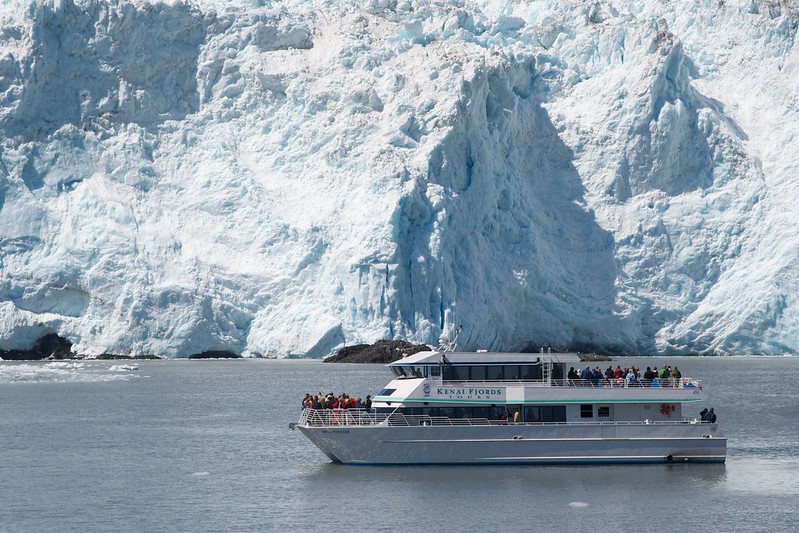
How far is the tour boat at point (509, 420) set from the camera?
105 ft

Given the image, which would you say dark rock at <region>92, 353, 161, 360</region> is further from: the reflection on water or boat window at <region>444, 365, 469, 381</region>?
the reflection on water

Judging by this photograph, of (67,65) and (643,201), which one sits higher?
(67,65)

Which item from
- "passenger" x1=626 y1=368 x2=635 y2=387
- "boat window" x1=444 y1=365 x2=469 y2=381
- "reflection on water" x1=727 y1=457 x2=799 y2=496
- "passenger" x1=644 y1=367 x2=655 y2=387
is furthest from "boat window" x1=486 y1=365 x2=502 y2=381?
"reflection on water" x1=727 y1=457 x2=799 y2=496

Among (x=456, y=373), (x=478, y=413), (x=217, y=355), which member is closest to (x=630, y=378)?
(x=478, y=413)

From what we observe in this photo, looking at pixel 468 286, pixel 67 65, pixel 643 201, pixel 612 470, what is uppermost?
pixel 67 65

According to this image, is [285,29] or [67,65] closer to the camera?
[67,65]

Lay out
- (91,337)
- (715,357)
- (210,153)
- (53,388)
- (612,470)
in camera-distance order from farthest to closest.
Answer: (715,357) < (210,153) < (91,337) < (53,388) < (612,470)

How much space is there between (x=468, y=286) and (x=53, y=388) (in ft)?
81.3

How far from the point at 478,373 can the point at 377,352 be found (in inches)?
1400

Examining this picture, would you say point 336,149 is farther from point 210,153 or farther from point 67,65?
point 67,65

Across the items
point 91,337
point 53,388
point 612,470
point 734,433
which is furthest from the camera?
point 91,337

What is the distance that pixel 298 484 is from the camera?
30.1m

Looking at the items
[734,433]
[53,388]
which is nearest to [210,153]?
[53,388]

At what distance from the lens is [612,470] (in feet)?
104
